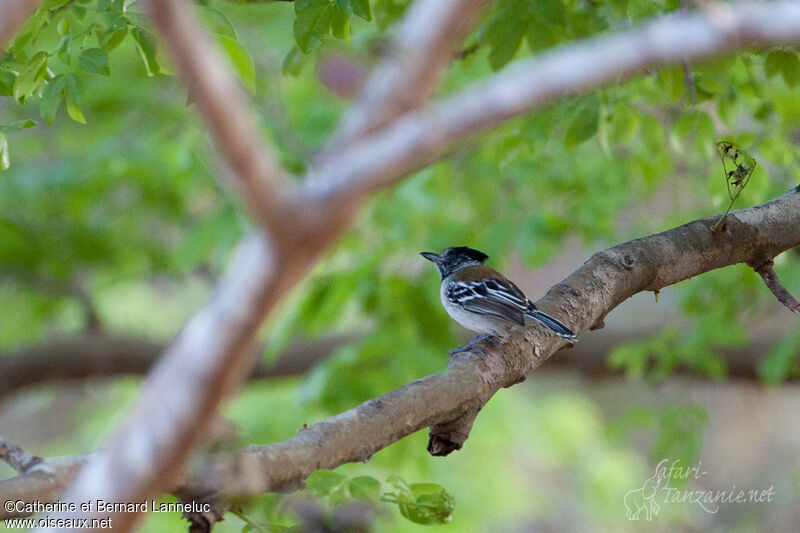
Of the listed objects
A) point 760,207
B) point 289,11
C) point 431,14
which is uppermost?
point 289,11

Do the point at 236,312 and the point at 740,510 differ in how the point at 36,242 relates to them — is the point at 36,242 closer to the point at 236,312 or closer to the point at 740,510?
the point at 236,312

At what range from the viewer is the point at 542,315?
3.24 m

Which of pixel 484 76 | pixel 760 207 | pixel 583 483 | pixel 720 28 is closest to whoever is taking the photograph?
pixel 720 28

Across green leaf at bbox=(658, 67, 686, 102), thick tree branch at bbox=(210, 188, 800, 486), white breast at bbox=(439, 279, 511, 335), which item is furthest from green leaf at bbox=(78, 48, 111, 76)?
green leaf at bbox=(658, 67, 686, 102)

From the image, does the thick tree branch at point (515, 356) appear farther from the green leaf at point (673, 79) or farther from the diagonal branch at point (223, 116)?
the diagonal branch at point (223, 116)

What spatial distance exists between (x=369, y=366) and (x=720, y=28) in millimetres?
4492

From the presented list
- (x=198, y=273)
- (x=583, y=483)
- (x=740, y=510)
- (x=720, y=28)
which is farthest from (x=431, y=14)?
(x=740, y=510)

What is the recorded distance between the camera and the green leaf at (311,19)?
310 cm

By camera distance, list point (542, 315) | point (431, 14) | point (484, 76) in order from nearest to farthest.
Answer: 1. point (431, 14)
2. point (542, 315)
3. point (484, 76)

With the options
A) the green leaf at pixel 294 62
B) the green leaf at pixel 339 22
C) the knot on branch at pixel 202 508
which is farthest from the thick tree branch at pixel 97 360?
the knot on branch at pixel 202 508

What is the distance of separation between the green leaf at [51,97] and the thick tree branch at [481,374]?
1.40m

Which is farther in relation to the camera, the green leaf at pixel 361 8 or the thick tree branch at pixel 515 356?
the green leaf at pixel 361 8

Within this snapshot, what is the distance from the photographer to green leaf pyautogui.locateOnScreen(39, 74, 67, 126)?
2.95m

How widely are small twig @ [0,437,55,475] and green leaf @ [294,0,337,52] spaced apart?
72.4 inches
